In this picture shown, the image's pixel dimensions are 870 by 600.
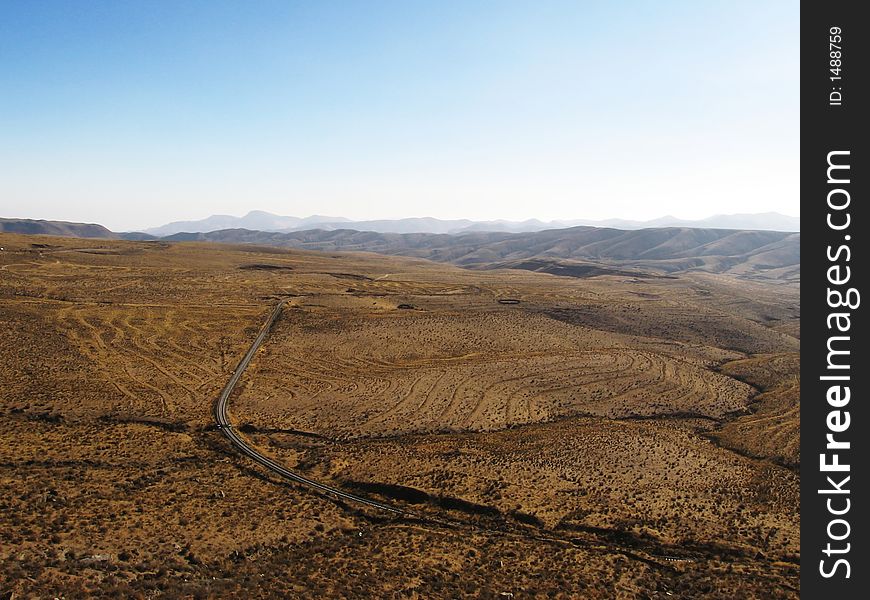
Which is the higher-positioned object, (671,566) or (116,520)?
(116,520)

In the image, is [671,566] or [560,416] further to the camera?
[560,416]

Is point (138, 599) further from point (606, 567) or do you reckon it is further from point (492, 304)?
point (492, 304)
